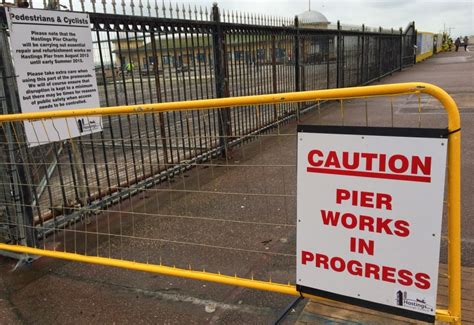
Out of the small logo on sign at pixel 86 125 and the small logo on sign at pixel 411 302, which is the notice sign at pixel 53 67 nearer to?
the small logo on sign at pixel 86 125

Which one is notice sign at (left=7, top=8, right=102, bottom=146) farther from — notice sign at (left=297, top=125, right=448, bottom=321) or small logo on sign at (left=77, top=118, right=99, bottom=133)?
notice sign at (left=297, top=125, right=448, bottom=321)

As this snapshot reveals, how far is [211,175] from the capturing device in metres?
6.50

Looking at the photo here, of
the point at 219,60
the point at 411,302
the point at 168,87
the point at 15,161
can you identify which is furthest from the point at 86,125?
the point at 411,302

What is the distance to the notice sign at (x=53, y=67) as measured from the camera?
375 cm

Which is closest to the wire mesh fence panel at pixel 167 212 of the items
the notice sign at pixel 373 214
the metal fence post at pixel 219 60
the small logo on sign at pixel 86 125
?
the small logo on sign at pixel 86 125

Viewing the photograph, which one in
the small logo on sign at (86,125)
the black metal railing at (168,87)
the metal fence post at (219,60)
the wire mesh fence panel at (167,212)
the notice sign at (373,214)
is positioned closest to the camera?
the notice sign at (373,214)

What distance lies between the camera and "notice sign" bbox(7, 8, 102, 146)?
12.3 ft

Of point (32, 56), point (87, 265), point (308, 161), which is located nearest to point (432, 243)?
point (308, 161)

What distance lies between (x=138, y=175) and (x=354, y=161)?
4.23 m

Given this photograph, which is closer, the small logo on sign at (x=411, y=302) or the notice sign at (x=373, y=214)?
the notice sign at (x=373, y=214)

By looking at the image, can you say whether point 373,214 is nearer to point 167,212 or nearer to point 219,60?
point 167,212

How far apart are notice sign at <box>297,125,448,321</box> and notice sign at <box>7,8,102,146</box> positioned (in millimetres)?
2708

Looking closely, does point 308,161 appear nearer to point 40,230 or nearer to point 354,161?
point 354,161

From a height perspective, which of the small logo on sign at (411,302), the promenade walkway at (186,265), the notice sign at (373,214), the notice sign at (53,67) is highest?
the notice sign at (53,67)
